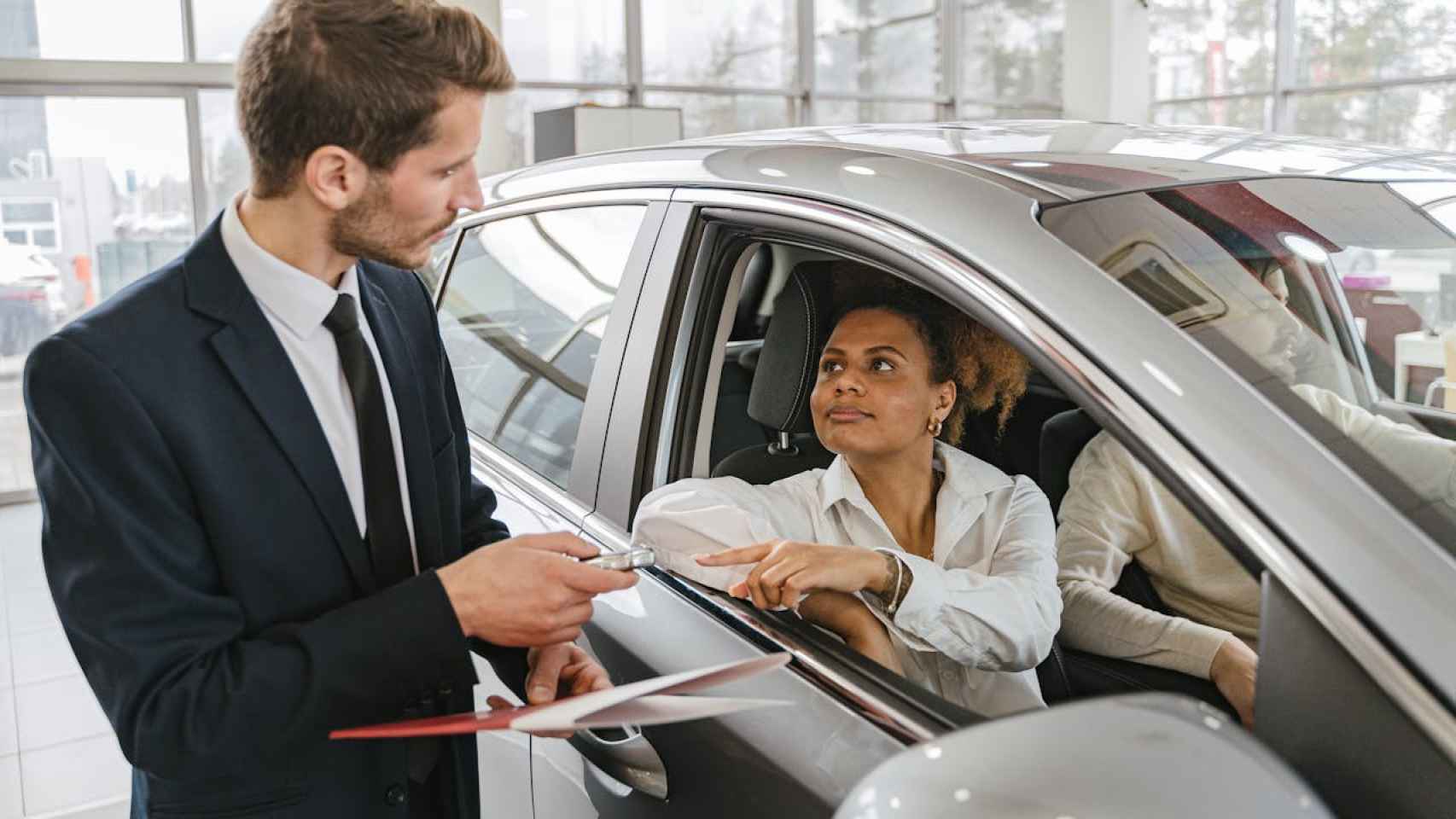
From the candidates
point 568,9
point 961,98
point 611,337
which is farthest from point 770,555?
point 961,98

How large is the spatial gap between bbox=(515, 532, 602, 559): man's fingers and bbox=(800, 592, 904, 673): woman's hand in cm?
31

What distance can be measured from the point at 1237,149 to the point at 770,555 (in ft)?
2.48

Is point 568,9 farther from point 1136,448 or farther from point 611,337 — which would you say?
point 1136,448

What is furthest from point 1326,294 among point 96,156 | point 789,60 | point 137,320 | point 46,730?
point 789,60

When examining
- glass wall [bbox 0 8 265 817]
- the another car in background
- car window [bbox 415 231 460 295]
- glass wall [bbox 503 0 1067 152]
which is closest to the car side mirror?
car window [bbox 415 231 460 295]

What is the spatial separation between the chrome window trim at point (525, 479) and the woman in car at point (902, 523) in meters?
0.19

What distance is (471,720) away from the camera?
1025 mm

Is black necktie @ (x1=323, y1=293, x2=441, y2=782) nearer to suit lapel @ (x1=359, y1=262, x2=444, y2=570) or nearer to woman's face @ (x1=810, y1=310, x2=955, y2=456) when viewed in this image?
suit lapel @ (x1=359, y1=262, x2=444, y2=570)

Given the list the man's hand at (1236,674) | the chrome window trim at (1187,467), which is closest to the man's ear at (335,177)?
the chrome window trim at (1187,467)

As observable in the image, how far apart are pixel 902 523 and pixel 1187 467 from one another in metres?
0.74

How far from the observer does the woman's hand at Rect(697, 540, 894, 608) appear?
1.32m

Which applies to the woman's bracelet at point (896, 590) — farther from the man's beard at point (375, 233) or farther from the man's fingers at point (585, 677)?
the man's beard at point (375, 233)

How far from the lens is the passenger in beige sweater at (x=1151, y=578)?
1556 millimetres

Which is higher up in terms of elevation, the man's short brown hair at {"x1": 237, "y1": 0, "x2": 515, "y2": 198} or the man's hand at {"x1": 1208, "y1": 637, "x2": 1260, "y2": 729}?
the man's short brown hair at {"x1": 237, "y1": 0, "x2": 515, "y2": 198}
